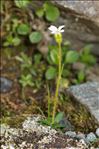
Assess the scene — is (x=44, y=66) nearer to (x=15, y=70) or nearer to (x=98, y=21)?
(x=15, y=70)

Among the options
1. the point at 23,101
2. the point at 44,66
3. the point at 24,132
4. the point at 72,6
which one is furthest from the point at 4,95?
the point at 72,6

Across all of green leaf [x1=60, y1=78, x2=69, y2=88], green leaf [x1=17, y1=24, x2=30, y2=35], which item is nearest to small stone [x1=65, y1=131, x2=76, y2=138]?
green leaf [x1=60, y1=78, x2=69, y2=88]

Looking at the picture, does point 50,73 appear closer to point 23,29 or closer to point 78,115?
point 23,29

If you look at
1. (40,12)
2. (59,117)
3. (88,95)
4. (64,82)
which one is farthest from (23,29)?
(59,117)

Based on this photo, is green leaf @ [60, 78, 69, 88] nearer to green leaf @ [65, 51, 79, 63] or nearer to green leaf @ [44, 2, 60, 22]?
green leaf @ [65, 51, 79, 63]

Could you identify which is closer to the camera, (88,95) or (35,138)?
(35,138)

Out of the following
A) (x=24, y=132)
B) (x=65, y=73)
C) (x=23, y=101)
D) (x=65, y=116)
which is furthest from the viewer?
(x=65, y=73)

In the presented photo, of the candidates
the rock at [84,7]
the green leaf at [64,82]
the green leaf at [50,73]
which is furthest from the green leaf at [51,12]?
the green leaf at [64,82]
